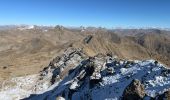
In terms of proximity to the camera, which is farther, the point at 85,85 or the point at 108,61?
the point at 108,61

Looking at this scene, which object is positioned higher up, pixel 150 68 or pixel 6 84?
pixel 150 68

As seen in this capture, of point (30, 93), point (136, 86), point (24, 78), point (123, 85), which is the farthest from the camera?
point (24, 78)

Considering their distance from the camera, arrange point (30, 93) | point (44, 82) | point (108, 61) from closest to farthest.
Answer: point (108, 61) → point (30, 93) → point (44, 82)

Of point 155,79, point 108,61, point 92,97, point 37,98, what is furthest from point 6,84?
point 155,79

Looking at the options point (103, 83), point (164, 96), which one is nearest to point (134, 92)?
point (164, 96)

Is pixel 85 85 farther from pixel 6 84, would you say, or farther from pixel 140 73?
pixel 6 84

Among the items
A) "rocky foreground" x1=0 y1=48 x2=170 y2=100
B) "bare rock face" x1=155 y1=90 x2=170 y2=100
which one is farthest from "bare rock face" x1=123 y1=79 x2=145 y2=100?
"bare rock face" x1=155 y1=90 x2=170 y2=100

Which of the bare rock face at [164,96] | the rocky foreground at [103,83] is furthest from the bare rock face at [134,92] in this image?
the bare rock face at [164,96]
